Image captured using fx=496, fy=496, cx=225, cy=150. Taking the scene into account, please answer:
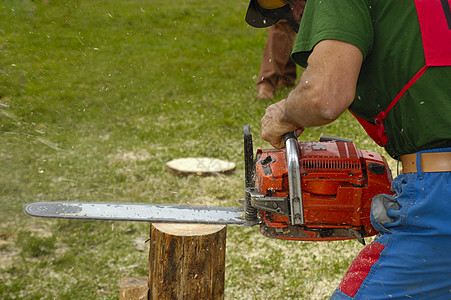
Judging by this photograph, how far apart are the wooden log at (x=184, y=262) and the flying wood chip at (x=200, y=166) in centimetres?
211

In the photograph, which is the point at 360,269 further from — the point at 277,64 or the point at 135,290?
the point at 277,64

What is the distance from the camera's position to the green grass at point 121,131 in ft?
10.2

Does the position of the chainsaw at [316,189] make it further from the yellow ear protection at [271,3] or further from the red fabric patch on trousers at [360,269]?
the yellow ear protection at [271,3]

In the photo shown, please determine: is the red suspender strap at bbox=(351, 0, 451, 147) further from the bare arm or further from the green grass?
the green grass

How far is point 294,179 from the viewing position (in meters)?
1.84

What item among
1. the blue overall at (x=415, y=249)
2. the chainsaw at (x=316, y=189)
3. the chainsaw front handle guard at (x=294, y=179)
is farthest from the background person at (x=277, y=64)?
the blue overall at (x=415, y=249)

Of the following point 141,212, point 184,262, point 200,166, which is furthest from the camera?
point 200,166

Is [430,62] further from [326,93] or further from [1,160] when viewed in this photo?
[1,160]

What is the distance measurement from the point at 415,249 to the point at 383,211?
6.8 inches

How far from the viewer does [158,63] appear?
7727mm

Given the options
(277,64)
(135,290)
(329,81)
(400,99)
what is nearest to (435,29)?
Answer: (400,99)

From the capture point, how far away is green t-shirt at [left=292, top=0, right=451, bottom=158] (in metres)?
1.45

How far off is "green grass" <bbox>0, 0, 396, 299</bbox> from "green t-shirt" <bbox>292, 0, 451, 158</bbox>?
1.68 metres

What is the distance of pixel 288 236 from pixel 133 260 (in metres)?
1.49
